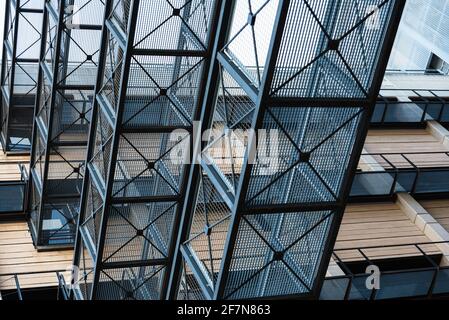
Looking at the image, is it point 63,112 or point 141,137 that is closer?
point 141,137

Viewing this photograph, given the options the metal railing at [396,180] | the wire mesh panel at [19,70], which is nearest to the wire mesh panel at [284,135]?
the metal railing at [396,180]

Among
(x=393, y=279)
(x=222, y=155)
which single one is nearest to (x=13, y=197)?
(x=222, y=155)

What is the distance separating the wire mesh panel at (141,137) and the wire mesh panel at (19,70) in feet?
23.2

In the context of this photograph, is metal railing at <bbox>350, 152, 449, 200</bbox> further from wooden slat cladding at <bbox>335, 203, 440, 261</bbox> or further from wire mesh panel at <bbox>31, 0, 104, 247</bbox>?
wire mesh panel at <bbox>31, 0, 104, 247</bbox>

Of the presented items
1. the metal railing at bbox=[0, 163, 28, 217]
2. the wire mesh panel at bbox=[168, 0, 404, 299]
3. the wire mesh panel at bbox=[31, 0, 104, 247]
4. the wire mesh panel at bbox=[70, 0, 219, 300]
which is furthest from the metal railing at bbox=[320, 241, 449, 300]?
the metal railing at bbox=[0, 163, 28, 217]

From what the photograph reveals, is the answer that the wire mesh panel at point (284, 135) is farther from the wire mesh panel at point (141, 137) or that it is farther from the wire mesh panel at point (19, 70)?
the wire mesh panel at point (19, 70)

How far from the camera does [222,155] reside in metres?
13.8

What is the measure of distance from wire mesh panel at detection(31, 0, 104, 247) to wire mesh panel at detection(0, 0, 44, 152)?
1856 mm

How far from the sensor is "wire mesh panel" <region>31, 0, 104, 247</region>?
2011 cm

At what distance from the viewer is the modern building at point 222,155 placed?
40.0 ft

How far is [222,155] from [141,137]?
114 inches

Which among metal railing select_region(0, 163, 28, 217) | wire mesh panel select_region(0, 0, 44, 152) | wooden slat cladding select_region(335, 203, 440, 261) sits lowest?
wooden slat cladding select_region(335, 203, 440, 261)

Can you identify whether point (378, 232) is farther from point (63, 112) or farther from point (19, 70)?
point (19, 70)

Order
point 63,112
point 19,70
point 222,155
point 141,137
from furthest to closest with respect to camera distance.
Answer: point 19,70, point 63,112, point 141,137, point 222,155
